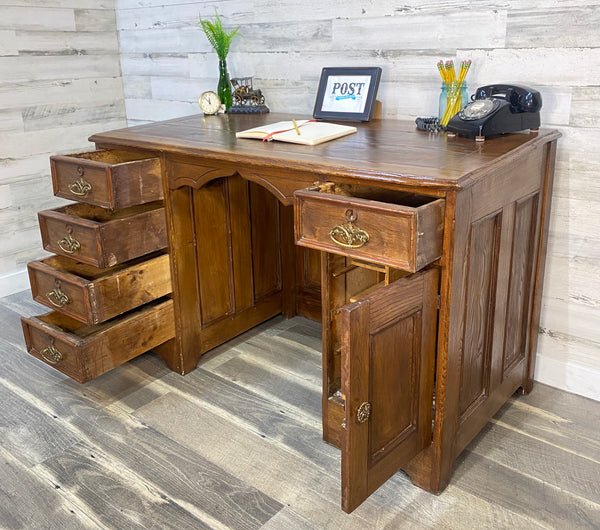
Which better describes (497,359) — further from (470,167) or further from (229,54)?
(229,54)

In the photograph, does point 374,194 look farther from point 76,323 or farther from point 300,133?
point 76,323

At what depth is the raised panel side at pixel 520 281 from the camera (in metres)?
1.61

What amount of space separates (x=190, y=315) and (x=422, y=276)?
1.00 meters

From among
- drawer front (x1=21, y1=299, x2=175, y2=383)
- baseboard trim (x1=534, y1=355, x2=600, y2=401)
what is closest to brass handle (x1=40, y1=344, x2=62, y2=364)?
drawer front (x1=21, y1=299, x2=175, y2=383)

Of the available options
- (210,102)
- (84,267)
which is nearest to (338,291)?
(84,267)

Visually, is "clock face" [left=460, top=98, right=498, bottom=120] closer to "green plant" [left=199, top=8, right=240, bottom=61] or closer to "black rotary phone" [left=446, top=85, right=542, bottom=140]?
"black rotary phone" [left=446, top=85, right=542, bottom=140]

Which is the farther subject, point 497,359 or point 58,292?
point 58,292

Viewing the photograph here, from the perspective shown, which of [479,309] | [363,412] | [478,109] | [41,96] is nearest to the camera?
[363,412]

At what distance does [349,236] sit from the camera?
1.30 m

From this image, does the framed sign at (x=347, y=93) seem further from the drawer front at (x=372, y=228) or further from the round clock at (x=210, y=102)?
the drawer front at (x=372, y=228)

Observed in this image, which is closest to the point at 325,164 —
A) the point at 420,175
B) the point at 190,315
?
the point at 420,175

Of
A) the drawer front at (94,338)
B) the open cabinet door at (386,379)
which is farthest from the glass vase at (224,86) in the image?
the open cabinet door at (386,379)

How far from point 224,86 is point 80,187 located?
789 mm

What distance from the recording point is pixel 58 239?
186cm
